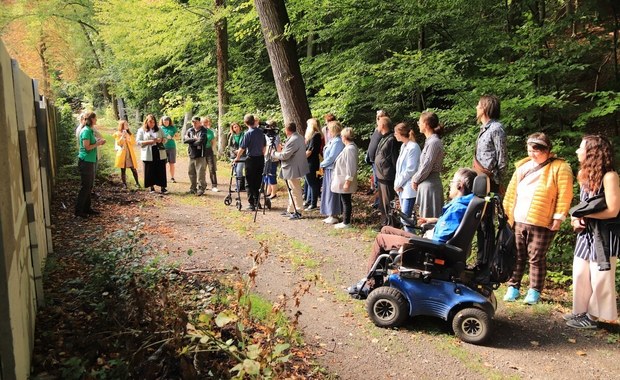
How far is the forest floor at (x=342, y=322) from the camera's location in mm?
4012

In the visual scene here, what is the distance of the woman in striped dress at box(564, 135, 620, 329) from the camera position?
4578mm

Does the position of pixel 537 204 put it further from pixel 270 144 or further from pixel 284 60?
pixel 284 60

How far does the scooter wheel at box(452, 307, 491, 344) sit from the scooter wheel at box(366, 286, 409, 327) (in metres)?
0.50

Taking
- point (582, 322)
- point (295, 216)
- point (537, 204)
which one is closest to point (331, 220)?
point (295, 216)

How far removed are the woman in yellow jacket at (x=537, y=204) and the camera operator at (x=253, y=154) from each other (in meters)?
5.18

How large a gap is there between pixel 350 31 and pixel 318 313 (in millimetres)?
8324

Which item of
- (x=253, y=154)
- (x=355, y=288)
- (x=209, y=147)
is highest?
(x=209, y=147)

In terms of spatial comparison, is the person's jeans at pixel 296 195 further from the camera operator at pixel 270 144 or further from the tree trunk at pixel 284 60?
the tree trunk at pixel 284 60

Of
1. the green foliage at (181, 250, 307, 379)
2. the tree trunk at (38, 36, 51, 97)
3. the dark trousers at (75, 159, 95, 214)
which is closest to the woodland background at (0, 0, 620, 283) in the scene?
the green foliage at (181, 250, 307, 379)

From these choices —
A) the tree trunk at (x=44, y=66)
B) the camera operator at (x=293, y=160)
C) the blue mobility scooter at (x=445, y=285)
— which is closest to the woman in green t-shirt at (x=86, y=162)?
the camera operator at (x=293, y=160)

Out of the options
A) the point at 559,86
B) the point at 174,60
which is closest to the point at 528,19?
the point at 559,86

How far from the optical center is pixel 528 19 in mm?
8594

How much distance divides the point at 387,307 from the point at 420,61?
5534 millimetres

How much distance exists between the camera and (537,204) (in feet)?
16.8
